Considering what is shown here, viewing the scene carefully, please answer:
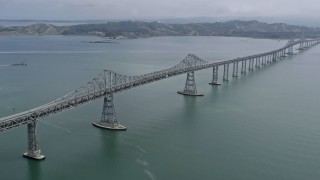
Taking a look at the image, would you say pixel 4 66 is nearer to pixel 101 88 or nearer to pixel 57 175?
pixel 101 88

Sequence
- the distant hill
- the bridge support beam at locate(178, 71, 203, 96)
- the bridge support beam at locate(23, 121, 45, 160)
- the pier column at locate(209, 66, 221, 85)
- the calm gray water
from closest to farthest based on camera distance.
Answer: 1. the calm gray water
2. the bridge support beam at locate(23, 121, 45, 160)
3. the bridge support beam at locate(178, 71, 203, 96)
4. the pier column at locate(209, 66, 221, 85)
5. the distant hill

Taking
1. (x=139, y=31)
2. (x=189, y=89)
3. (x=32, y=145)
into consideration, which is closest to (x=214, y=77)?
(x=189, y=89)

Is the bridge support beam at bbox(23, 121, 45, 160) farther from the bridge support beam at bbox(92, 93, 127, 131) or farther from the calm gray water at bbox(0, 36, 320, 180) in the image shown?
the bridge support beam at bbox(92, 93, 127, 131)

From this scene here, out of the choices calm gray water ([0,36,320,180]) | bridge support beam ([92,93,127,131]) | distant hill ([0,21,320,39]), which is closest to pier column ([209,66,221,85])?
calm gray water ([0,36,320,180])

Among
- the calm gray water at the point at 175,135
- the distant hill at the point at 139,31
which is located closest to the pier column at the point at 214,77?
the calm gray water at the point at 175,135

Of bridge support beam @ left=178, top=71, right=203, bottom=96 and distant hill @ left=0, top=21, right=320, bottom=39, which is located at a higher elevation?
distant hill @ left=0, top=21, right=320, bottom=39

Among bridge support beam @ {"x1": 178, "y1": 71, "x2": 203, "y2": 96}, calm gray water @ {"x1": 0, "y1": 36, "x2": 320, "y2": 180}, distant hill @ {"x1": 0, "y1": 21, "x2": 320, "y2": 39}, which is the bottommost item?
calm gray water @ {"x1": 0, "y1": 36, "x2": 320, "y2": 180}

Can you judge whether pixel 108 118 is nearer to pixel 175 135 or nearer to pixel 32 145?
pixel 175 135

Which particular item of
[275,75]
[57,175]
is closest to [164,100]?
[57,175]
